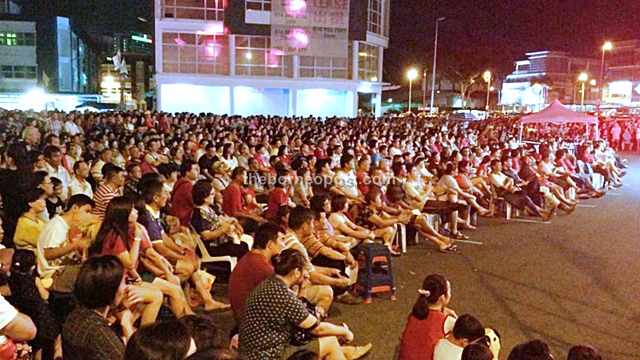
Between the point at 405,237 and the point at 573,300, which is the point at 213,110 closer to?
the point at 405,237

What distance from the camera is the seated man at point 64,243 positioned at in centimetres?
471

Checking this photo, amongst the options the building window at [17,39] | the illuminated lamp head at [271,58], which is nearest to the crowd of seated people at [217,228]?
the illuminated lamp head at [271,58]

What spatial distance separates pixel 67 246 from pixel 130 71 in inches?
2012

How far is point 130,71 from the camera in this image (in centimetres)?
5225

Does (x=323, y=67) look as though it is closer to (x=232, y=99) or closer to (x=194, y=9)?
(x=232, y=99)

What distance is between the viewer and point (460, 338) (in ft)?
11.8

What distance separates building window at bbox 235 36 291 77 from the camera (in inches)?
1190

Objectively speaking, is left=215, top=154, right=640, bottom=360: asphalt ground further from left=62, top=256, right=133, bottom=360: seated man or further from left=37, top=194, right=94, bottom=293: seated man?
left=62, top=256, right=133, bottom=360: seated man

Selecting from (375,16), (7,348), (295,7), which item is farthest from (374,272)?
(375,16)

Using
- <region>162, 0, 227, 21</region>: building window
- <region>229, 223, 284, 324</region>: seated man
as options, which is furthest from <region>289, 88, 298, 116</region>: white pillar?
<region>229, 223, 284, 324</region>: seated man

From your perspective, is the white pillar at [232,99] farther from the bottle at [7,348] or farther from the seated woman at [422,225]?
the bottle at [7,348]

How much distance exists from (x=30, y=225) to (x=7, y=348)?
8.58 feet

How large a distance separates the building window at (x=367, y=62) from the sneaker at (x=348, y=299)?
1088 inches

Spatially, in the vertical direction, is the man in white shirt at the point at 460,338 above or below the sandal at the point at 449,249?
above
